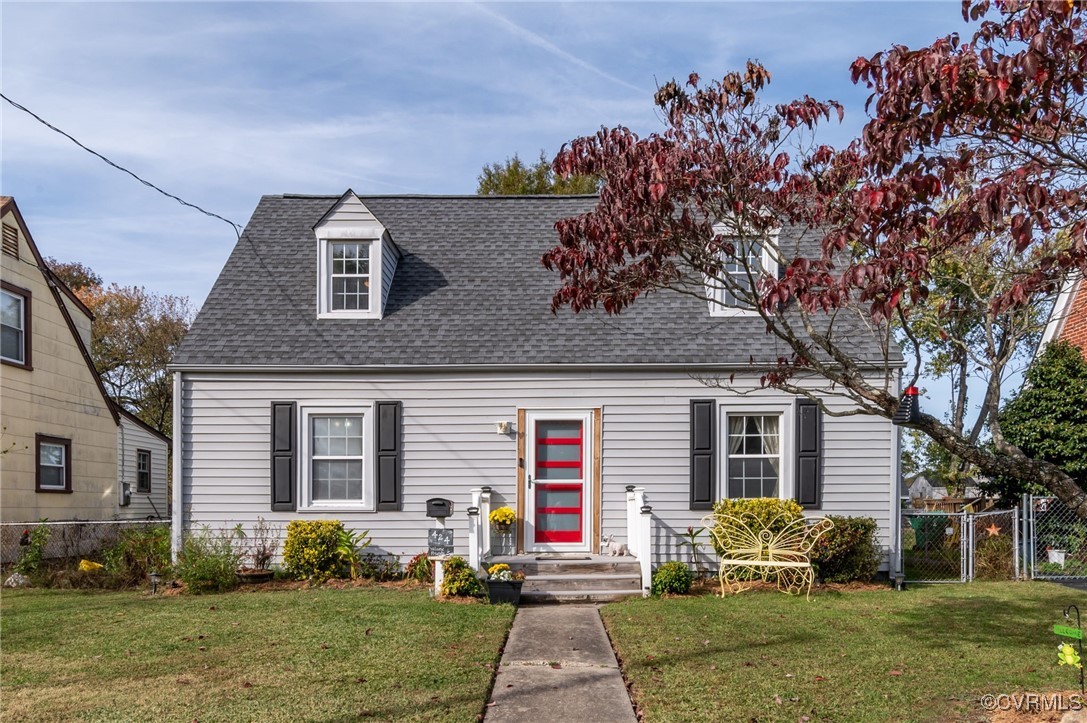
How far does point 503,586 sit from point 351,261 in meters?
5.81

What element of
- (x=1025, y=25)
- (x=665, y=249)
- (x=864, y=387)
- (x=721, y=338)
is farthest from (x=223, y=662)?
(x=721, y=338)

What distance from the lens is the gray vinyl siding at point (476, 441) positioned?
12797 millimetres

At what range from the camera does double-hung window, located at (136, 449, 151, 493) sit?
71.7ft

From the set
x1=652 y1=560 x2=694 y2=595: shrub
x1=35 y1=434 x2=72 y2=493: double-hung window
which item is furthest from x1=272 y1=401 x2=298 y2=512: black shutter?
x1=35 y1=434 x2=72 y2=493: double-hung window

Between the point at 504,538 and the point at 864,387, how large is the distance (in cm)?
723

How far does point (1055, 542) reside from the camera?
14.5 m

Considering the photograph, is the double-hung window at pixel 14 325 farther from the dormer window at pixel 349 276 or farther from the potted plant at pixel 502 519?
the potted plant at pixel 502 519

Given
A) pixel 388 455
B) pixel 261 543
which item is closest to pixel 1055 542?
pixel 388 455

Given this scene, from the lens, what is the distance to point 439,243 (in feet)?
49.2

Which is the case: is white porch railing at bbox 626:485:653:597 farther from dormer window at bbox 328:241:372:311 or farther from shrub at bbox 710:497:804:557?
dormer window at bbox 328:241:372:311

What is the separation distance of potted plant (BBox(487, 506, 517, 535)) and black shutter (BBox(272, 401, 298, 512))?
2813mm

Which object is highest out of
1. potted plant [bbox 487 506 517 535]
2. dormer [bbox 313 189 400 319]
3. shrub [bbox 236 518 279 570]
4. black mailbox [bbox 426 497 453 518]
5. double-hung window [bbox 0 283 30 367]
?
dormer [bbox 313 189 400 319]

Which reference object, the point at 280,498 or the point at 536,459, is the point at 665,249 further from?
the point at 280,498

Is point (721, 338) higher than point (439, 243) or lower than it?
lower
